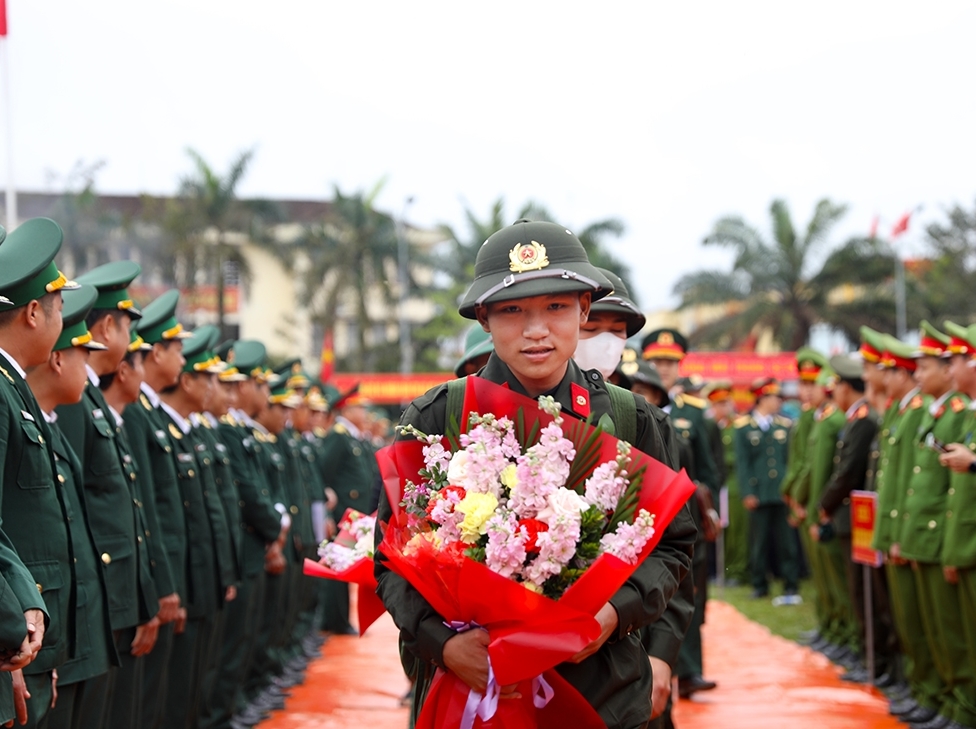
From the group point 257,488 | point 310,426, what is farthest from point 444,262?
point 257,488

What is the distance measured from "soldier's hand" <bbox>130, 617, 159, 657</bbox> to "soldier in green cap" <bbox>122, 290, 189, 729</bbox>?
0.66ft

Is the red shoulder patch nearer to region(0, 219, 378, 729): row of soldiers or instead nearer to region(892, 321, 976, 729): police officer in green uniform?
region(0, 219, 378, 729): row of soldiers

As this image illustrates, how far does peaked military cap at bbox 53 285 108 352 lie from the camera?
14.8 feet

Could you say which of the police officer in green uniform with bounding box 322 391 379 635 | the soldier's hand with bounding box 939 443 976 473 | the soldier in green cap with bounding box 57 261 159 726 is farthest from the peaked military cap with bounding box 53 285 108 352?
the police officer in green uniform with bounding box 322 391 379 635

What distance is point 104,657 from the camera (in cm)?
434

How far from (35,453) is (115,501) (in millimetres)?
1119

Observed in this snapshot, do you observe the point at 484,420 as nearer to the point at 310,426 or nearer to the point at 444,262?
the point at 310,426

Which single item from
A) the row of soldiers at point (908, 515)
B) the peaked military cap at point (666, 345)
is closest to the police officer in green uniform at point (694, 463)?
the peaked military cap at point (666, 345)

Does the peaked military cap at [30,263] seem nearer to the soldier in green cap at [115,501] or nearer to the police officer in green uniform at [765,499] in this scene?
the soldier in green cap at [115,501]

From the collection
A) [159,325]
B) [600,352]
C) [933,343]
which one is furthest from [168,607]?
[933,343]

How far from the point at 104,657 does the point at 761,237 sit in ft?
105

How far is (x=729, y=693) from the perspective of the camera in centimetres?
858

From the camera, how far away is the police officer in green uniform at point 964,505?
665 centimetres

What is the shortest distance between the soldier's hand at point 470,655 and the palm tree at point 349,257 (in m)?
35.8
